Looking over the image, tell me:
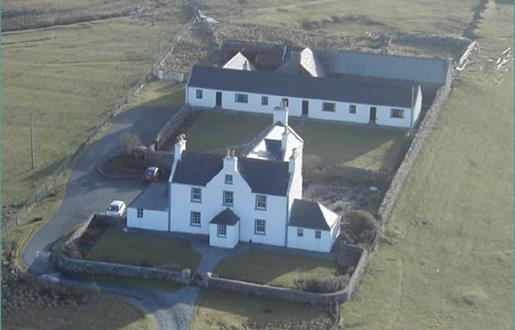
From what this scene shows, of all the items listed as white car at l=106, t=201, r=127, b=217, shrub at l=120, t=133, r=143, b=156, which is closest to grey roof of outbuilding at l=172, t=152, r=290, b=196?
white car at l=106, t=201, r=127, b=217

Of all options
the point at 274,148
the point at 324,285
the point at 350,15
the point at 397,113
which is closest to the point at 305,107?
the point at 397,113

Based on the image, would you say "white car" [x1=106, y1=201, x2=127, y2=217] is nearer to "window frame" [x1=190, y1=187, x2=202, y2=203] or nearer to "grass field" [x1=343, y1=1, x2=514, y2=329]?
"window frame" [x1=190, y1=187, x2=202, y2=203]

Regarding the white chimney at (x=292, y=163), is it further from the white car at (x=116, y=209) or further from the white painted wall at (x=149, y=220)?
the white car at (x=116, y=209)

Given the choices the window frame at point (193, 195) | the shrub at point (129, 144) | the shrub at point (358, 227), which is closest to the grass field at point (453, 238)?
the shrub at point (358, 227)

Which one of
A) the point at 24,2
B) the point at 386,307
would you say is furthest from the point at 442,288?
the point at 24,2

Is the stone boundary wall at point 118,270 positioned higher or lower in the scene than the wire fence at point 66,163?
higher

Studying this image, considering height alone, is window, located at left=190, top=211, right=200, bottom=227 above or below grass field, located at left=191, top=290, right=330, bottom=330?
above

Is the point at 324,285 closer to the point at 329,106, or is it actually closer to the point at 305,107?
the point at 329,106
